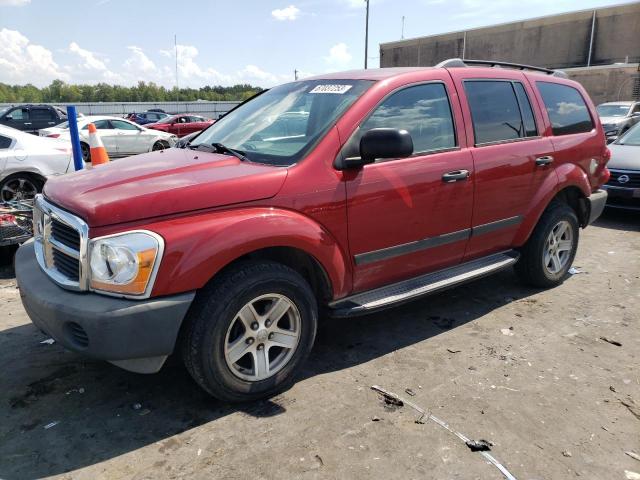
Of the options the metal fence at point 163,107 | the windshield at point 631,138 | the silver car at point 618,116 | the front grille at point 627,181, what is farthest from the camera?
the metal fence at point 163,107

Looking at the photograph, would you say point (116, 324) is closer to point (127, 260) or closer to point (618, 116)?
point (127, 260)

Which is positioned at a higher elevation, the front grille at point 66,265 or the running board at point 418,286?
the front grille at point 66,265

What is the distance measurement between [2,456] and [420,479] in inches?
81.0

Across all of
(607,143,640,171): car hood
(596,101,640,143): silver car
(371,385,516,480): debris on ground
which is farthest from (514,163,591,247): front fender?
(596,101,640,143): silver car

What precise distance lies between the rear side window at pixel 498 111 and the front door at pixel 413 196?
24cm

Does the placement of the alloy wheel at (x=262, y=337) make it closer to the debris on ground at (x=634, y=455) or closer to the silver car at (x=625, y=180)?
the debris on ground at (x=634, y=455)

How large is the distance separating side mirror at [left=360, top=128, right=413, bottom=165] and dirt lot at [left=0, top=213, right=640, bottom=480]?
1.42 metres

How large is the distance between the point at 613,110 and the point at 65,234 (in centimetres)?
1885

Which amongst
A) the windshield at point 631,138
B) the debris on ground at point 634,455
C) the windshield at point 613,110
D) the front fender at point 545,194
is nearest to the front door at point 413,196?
the front fender at point 545,194

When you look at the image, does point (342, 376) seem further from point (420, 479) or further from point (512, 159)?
point (512, 159)

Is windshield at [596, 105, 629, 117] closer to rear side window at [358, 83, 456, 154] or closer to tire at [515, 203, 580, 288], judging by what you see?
tire at [515, 203, 580, 288]

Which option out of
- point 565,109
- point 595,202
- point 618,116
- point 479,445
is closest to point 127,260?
point 479,445

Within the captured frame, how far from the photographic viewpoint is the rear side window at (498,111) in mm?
3957

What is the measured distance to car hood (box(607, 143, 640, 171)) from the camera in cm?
766
